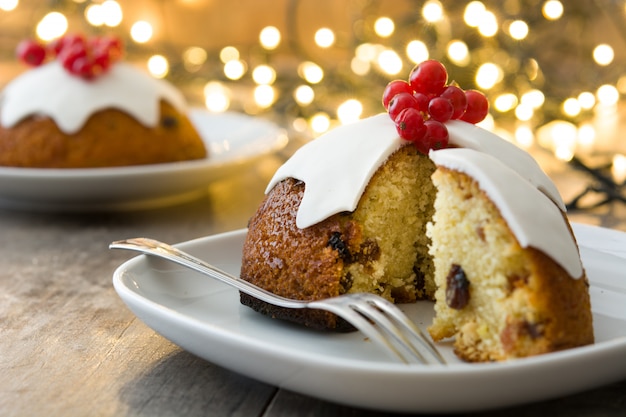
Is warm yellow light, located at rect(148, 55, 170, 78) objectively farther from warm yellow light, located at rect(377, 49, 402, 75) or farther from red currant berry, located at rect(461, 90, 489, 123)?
red currant berry, located at rect(461, 90, 489, 123)

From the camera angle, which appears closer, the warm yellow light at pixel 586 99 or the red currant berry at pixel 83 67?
the red currant berry at pixel 83 67

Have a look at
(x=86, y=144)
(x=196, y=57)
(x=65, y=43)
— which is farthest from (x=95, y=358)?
(x=196, y=57)

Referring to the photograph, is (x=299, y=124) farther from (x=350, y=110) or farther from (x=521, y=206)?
(x=521, y=206)

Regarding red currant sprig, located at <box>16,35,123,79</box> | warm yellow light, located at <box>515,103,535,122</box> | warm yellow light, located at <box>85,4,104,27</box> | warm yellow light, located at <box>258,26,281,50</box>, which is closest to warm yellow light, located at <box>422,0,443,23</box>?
warm yellow light, located at <box>515,103,535,122</box>

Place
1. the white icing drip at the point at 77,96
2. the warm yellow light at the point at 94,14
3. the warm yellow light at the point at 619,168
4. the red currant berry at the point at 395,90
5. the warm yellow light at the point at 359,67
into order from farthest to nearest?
the warm yellow light at the point at 359,67
the warm yellow light at the point at 94,14
the warm yellow light at the point at 619,168
the white icing drip at the point at 77,96
the red currant berry at the point at 395,90

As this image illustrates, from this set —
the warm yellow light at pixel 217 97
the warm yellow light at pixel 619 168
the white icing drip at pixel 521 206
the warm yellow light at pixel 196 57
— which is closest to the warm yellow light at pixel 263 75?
the warm yellow light at pixel 217 97

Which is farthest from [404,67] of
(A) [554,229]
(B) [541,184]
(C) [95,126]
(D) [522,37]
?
(A) [554,229]

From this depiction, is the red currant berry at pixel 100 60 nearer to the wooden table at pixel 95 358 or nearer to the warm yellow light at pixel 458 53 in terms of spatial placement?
the wooden table at pixel 95 358
